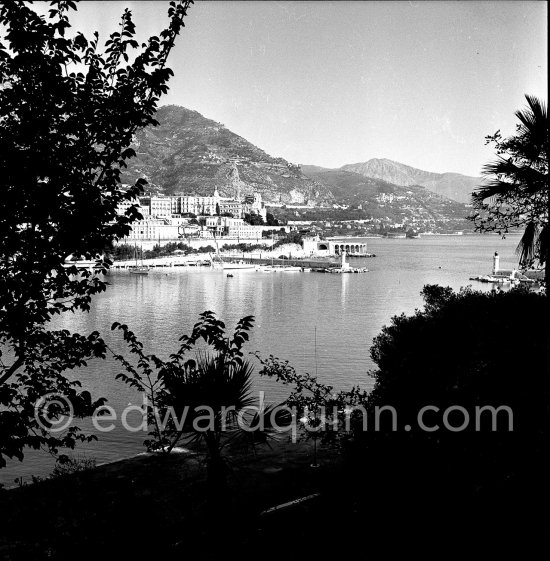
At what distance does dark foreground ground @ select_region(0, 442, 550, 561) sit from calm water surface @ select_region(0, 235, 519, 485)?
3.39 meters

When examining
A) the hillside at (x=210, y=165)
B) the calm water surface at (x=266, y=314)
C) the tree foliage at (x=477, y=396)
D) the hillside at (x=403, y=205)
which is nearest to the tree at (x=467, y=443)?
the tree foliage at (x=477, y=396)

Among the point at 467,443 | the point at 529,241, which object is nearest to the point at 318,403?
the point at 529,241

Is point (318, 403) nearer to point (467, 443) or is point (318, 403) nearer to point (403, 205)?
point (467, 443)

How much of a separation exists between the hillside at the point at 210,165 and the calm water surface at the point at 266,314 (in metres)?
76.1

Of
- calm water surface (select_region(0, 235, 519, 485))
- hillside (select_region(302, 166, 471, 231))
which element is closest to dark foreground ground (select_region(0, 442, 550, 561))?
calm water surface (select_region(0, 235, 519, 485))

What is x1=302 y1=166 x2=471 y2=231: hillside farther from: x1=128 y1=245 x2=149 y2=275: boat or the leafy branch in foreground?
the leafy branch in foreground

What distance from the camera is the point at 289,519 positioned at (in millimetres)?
2764

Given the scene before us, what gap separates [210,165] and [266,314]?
111005 mm

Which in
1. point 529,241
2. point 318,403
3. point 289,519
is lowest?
point 289,519

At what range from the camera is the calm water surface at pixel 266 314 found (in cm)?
1150

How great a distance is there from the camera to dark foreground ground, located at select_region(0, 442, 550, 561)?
1757 mm

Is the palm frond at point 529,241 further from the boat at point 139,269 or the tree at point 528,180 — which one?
the boat at point 139,269

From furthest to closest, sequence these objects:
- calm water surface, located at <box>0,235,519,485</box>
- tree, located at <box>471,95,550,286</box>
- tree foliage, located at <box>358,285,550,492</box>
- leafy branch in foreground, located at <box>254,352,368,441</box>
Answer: calm water surface, located at <box>0,235,519,485</box>, leafy branch in foreground, located at <box>254,352,368,441</box>, tree, located at <box>471,95,550,286</box>, tree foliage, located at <box>358,285,550,492</box>

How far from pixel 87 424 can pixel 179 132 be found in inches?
5999
